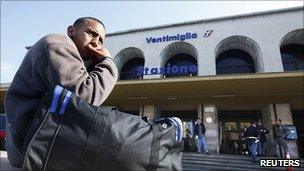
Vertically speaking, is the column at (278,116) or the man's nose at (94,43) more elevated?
the column at (278,116)

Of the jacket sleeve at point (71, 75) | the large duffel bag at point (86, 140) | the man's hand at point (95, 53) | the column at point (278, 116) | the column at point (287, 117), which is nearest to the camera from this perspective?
the large duffel bag at point (86, 140)

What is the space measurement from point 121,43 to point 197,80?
875 cm

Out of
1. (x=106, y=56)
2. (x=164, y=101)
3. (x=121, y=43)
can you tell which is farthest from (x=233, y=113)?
(x=106, y=56)

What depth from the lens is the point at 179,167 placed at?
43.0 inches

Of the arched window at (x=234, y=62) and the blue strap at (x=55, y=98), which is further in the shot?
the arched window at (x=234, y=62)

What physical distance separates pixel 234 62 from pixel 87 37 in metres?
17.0

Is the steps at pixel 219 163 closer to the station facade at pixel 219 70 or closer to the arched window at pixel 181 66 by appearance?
the station facade at pixel 219 70

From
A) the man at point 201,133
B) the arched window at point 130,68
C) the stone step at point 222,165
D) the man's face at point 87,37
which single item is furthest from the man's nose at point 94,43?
the arched window at point 130,68

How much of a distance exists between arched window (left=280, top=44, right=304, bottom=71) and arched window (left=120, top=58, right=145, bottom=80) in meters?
10.2

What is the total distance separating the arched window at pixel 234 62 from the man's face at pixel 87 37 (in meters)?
16.4

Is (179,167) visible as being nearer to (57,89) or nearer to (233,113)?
(57,89)

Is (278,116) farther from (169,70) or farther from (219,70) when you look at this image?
(169,70)

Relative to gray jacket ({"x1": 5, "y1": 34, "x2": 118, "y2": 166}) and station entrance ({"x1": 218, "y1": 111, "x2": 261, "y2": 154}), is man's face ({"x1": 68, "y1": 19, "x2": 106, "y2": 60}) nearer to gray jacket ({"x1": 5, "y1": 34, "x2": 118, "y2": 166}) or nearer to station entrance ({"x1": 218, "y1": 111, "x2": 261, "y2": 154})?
gray jacket ({"x1": 5, "y1": 34, "x2": 118, "y2": 166})

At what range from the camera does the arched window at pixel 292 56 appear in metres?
16.0
